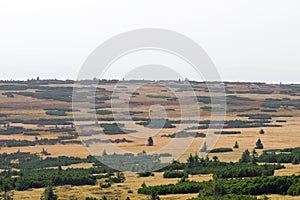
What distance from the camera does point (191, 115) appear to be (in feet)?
306

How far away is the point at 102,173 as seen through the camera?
4384 cm

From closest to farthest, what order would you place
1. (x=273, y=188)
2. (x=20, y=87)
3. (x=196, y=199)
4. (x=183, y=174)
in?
1. (x=196, y=199)
2. (x=273, y=188)
3. (x=183, y=174)
4. (x=20, y=87)

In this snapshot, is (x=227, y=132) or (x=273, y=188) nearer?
(x=273, y=188)

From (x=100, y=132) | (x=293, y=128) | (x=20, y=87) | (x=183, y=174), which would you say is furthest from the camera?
(x=20, y=87)

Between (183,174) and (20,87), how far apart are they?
279 feet

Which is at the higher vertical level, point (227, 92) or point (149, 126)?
point (227, 92)

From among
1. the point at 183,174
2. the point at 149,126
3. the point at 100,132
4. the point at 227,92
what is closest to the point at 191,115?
the point at 149,126

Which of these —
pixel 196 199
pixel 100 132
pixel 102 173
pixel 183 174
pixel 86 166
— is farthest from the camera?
pixel 100 132

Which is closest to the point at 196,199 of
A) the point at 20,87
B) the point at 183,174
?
the point at 183,174

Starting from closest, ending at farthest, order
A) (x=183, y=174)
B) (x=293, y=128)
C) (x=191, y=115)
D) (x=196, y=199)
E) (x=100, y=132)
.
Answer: (x=196, y=199)
(x=183, y=174)
(x=100, y=132)
(x=293, y=128)
(x=191, y=115)

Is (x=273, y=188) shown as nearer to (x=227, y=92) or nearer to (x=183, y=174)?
(x=183, y=174)

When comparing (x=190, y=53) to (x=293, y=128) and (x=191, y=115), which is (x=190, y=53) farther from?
(x=191, y=115)

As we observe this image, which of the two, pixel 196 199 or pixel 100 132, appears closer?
pixel 196 199

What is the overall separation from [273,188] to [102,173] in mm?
15995
